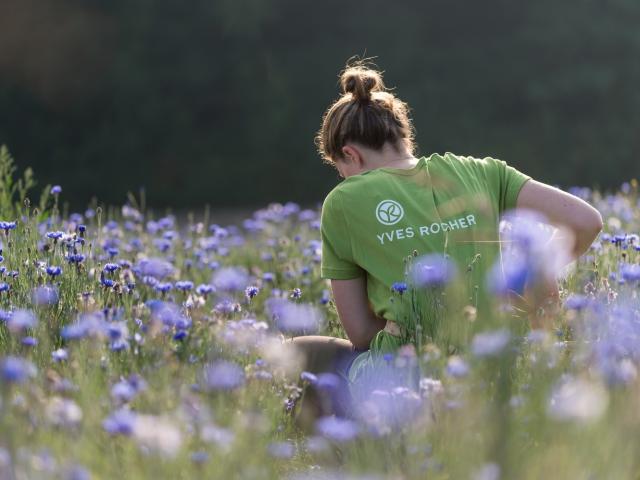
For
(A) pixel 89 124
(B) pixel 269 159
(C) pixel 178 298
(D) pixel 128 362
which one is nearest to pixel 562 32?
(B) pixel 269 159

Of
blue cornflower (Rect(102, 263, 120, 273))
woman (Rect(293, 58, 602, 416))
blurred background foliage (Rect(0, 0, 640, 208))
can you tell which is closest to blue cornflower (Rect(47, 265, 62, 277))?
blue cornflower (Rect(102, 263, 120, 273))

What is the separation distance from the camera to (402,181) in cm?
291

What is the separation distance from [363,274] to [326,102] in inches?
459

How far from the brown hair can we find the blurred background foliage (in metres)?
10.8

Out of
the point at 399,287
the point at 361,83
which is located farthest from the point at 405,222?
the point at 361,83

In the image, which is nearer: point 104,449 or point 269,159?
point 104,449

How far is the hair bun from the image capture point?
3051 mm

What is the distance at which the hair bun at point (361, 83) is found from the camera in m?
3.05

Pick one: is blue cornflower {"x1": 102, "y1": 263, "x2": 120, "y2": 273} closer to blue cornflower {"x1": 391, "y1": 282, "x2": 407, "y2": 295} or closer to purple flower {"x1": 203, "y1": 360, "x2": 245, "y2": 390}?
blue cornflower {"x1": 391, "y1": 282, "x2": 407, "y2": 295}

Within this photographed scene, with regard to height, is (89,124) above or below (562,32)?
below

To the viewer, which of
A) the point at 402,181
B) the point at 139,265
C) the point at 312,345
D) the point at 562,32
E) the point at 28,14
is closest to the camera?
the point at 402,181

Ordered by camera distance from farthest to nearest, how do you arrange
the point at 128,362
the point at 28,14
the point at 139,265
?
the point at 28,14
the point at 139,265
the point at 128,362

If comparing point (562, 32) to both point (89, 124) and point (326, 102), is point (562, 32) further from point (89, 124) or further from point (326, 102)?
point (89, 124)

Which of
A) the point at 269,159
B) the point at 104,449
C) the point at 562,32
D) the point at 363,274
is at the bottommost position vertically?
the point at 104,449
